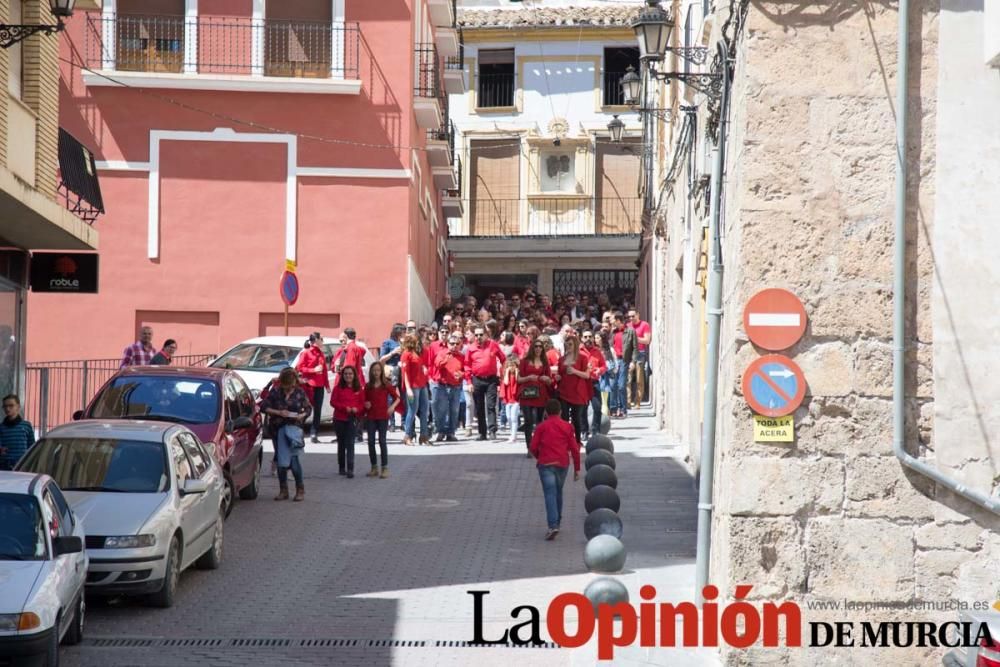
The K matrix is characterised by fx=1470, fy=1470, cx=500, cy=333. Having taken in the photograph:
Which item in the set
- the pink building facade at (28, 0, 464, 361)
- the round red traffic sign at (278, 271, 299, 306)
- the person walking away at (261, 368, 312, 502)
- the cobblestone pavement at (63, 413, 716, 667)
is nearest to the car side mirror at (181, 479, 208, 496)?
the cobblestone pavement at (63, 413, 716, 667)

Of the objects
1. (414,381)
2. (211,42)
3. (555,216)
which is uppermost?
(211,42)

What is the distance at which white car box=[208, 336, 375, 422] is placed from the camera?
23.1 meters

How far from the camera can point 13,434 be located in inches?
607

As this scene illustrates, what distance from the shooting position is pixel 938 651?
31.7 feet

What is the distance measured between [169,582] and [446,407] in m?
11.5

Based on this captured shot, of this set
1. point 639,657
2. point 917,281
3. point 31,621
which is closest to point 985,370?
point 917,281

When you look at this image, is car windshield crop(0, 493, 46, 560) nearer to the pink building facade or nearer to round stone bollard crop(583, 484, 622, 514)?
round stone bollard crop(583, 484, 622, 514)

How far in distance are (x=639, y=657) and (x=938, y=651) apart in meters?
1.97

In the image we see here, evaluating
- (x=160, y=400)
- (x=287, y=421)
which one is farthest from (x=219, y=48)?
(x=160, y=400)

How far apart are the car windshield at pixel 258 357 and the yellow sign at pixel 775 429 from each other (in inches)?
568

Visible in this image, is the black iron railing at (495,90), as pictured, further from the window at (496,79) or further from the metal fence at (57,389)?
the metal fence at (57,389)

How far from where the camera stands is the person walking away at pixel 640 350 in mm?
29359

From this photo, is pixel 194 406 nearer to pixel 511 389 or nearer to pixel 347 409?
pixel 347 409

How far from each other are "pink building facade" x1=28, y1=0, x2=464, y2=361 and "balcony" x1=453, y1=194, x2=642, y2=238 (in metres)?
20.0
